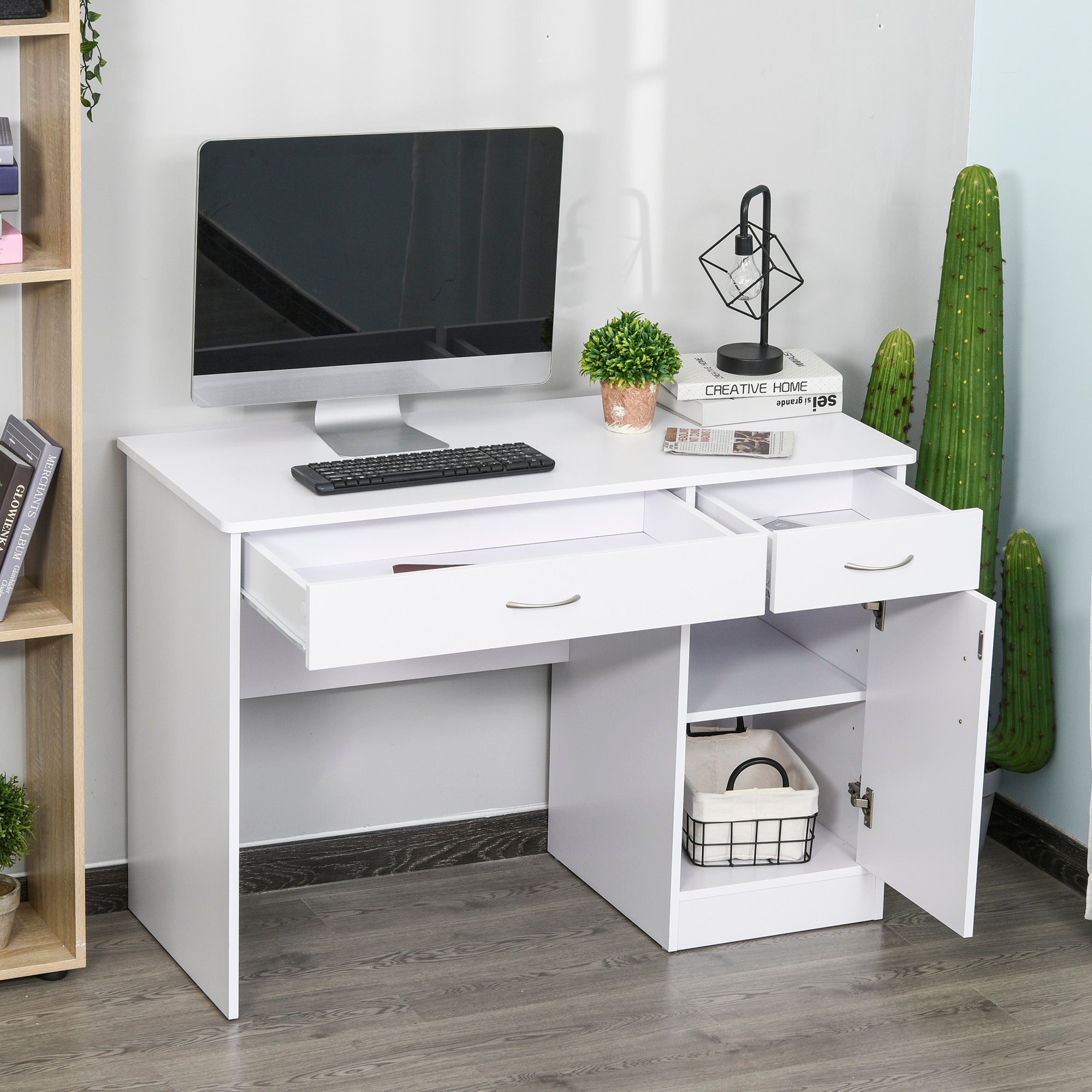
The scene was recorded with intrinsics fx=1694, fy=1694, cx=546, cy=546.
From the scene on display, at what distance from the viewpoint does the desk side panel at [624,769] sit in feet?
8.51

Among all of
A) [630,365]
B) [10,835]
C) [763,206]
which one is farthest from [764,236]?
[10,835]

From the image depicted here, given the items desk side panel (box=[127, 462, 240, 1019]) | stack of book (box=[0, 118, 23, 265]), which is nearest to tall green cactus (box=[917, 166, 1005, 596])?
desk side panel (box=[127, 462, 240, 1019])

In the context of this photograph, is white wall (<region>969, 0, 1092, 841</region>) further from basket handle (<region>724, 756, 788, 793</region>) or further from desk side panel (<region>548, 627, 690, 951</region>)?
desk side panel (<region>548, 627, 690, 951</region>)

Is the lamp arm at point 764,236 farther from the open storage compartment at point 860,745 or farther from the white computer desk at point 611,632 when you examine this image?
the open storage compartment at point 860,745

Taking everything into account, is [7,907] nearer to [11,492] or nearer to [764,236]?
[11,492]

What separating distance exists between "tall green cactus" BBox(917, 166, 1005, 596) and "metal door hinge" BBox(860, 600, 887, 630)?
0.28 m

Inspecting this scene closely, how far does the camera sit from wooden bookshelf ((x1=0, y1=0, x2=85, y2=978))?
2.23 m

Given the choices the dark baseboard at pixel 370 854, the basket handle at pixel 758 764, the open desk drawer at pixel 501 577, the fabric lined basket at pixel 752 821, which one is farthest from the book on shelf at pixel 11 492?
the basket handle at pixel 758 764

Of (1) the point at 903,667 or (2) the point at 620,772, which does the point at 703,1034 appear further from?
(1) the point at 903,667

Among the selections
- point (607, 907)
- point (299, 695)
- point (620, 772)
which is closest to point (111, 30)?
point (299, 695)

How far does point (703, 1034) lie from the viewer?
245 cm

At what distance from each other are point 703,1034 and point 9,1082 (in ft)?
3.16

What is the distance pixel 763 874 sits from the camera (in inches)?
108

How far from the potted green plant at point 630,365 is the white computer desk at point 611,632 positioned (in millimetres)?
53
